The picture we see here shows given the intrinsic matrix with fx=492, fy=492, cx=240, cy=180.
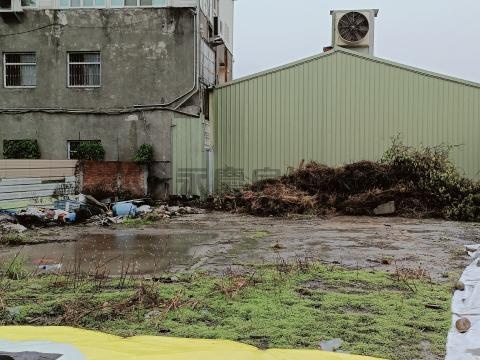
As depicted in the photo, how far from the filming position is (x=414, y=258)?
21.3ft

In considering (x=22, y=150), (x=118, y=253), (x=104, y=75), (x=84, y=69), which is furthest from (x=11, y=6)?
(x=118, y=253)

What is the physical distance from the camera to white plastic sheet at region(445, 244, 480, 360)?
2.87 m

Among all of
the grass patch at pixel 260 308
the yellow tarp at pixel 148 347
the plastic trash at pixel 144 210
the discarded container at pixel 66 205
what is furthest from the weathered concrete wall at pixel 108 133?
the yellow tarp at pixel 148 347

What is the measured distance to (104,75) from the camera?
1533 cm

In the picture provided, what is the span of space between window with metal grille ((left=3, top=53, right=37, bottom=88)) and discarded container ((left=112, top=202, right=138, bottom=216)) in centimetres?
620

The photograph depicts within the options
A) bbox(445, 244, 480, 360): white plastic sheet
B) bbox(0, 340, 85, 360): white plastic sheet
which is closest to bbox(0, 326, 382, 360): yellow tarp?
bbox(0, 340, 85, 360): white plastic sheet

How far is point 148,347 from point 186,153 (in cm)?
1246

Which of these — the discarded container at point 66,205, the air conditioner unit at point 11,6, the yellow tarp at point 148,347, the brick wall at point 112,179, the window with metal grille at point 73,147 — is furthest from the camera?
the window with metal grille at point 73,147

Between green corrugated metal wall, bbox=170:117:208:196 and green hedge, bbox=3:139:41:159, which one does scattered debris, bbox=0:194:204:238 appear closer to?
green corrugated metal wall, bbox=170:117:208:196

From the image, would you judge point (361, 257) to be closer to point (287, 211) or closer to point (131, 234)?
point (131, 234)

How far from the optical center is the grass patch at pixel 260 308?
3258mm

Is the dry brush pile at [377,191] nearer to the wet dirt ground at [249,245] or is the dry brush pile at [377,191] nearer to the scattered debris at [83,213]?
the wet dirt ground at [249,245]

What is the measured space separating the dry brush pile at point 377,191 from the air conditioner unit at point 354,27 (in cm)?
523

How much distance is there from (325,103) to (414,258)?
996cm
